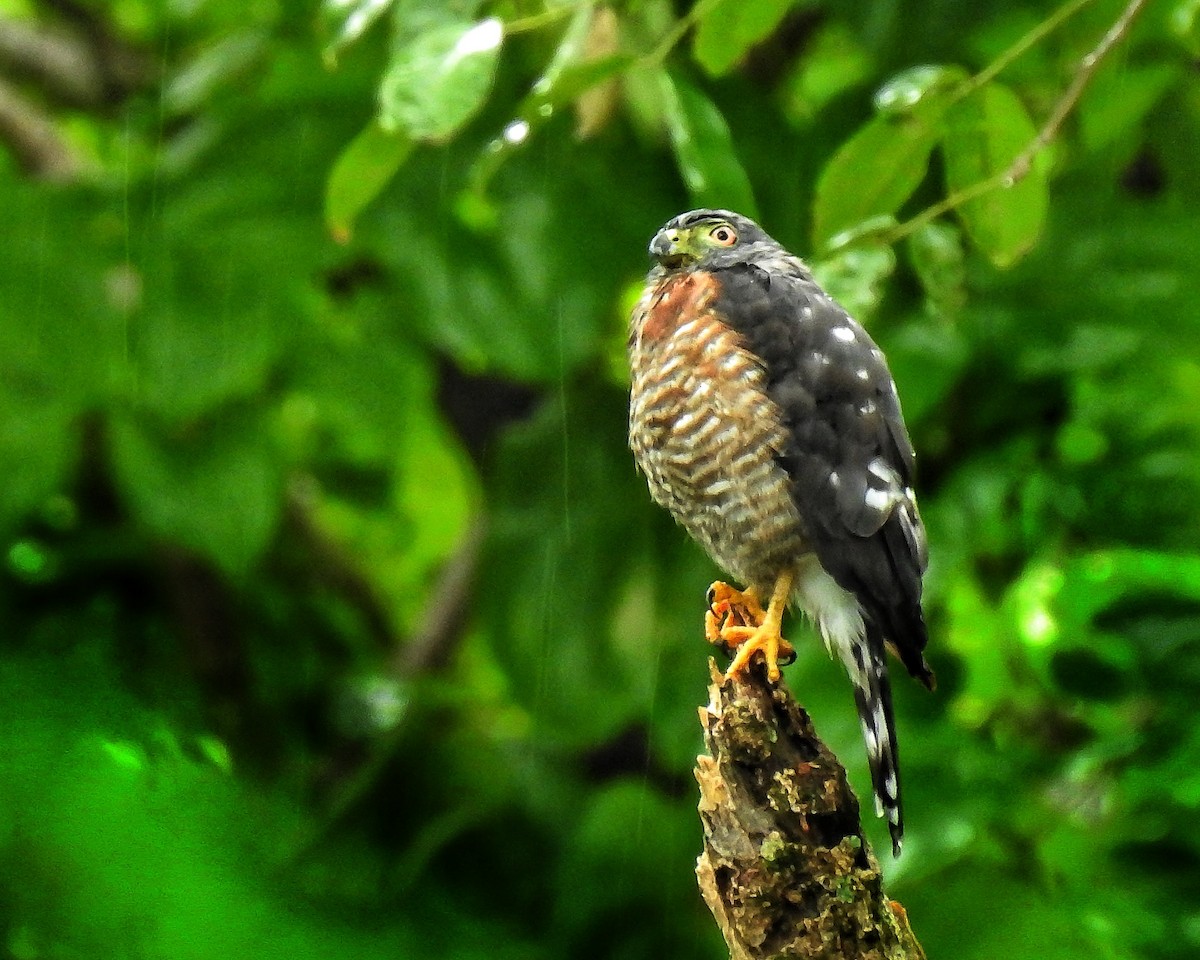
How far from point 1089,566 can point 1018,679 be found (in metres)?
0.35


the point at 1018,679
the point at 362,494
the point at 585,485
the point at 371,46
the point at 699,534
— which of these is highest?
the point at 371,46

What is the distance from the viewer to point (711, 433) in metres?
1.58

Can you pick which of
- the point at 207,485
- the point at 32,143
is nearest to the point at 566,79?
the point at 207,485

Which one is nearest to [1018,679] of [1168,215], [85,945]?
[1168,215]

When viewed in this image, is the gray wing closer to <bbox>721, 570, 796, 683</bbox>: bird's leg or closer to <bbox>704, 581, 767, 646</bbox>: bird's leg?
<bbox>721, 570, 796, 683</bbox>: bird's leg

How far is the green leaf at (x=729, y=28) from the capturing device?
4.94 feet

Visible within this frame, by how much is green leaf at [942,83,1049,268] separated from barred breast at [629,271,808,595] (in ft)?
0.96

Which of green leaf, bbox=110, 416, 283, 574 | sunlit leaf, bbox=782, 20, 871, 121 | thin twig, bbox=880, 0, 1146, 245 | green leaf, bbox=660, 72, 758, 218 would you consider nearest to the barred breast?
green leaf, bbox=660, 72, 758, 218

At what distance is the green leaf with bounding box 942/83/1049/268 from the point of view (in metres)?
1.52

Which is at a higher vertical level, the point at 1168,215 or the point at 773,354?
the point at 773,354

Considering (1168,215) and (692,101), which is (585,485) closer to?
(692,101)

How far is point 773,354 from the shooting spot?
1573 mm

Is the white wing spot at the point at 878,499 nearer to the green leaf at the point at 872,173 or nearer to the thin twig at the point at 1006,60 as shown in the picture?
the green leaf at the point at 872,173

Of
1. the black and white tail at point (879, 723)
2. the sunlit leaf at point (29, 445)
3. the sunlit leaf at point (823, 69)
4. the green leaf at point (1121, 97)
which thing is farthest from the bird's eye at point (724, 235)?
the sunlit leaf at point (29, 445)
